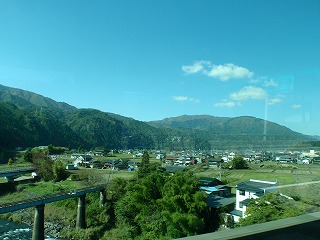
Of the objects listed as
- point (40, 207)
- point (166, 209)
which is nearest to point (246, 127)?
point (166, 209)

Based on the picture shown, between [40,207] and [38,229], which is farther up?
[40,207]

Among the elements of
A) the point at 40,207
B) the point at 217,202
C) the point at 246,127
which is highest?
the point at 246,127

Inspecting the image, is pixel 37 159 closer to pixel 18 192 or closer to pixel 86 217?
pixel 18 192

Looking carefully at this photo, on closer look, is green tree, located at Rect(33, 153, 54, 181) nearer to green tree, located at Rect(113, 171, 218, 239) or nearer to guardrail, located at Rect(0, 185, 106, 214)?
guardrail, located at Rect(0, 185, 106, 214)

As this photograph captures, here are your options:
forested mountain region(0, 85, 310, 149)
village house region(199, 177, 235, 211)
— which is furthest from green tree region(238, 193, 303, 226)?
forested mountain region(0, 85, 310, 149)

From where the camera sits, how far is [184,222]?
26.3 feet

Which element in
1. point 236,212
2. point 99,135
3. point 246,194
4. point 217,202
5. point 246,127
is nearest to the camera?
point 236,212

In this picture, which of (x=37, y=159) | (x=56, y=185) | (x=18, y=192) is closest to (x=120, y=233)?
(x=56, y=185)

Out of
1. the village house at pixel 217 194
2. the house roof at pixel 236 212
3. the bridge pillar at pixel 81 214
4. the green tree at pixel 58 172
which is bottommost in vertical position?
the bridge pillar at pixel 81 214

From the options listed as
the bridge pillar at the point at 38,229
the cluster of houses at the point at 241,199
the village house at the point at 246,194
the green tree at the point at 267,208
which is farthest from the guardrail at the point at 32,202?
the green tree at the point at 267,208

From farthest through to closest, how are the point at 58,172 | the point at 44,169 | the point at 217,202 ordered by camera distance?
the point at 44,169, the point at 58,172, the point at 217,202

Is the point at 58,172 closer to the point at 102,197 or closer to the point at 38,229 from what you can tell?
the point at 102,197

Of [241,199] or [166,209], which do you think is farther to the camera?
[241,199]

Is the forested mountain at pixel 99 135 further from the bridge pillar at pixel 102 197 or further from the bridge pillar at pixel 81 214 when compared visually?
the bridge pillar at pixel 81 214
